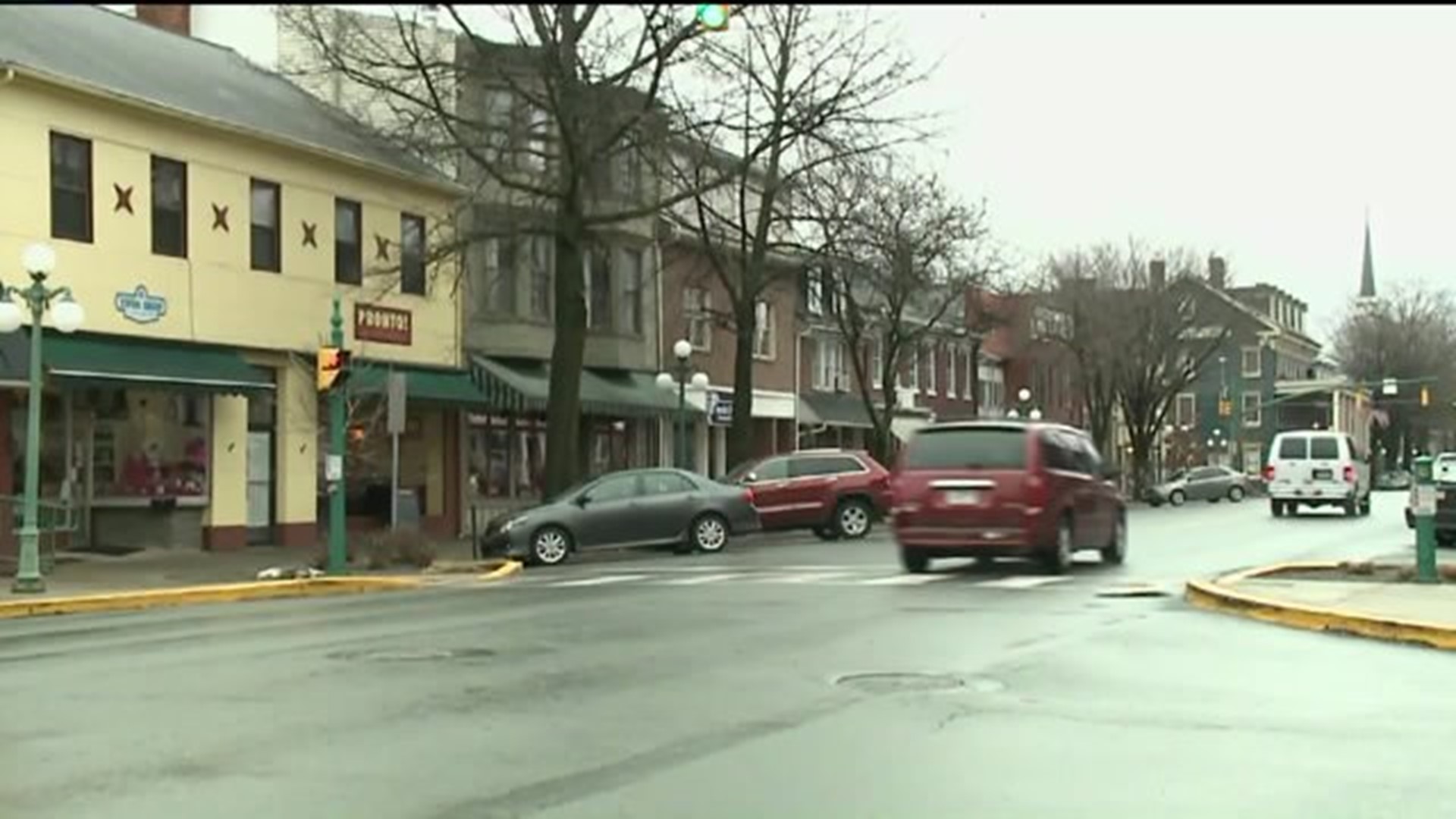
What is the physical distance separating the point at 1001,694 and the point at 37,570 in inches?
536

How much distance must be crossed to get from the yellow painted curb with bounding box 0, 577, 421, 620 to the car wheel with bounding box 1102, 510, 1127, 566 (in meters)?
9.50

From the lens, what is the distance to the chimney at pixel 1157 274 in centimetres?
6488

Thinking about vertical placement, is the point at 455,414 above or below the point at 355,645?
above

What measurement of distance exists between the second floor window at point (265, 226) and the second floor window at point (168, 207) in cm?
158

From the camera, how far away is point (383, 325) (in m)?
31.1

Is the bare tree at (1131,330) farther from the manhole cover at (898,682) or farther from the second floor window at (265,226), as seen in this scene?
the manhole cover at (898,682)

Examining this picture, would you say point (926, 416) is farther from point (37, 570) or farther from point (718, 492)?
point (37, 570)

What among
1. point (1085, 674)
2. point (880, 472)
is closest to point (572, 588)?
point (1085, 674)


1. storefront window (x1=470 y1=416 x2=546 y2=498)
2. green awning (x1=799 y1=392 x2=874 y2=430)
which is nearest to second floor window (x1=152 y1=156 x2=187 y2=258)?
storefront window (x1=470 y1=416 x2=546 y2=498)

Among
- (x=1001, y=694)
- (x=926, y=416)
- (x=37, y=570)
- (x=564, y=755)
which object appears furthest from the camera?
(x=926, y=416)

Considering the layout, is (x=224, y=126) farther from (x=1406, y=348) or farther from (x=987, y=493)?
(x=1406, y=348)

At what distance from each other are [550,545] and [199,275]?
7652 mm

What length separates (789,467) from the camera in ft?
104

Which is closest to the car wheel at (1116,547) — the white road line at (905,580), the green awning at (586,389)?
the white road line at (905,580)
